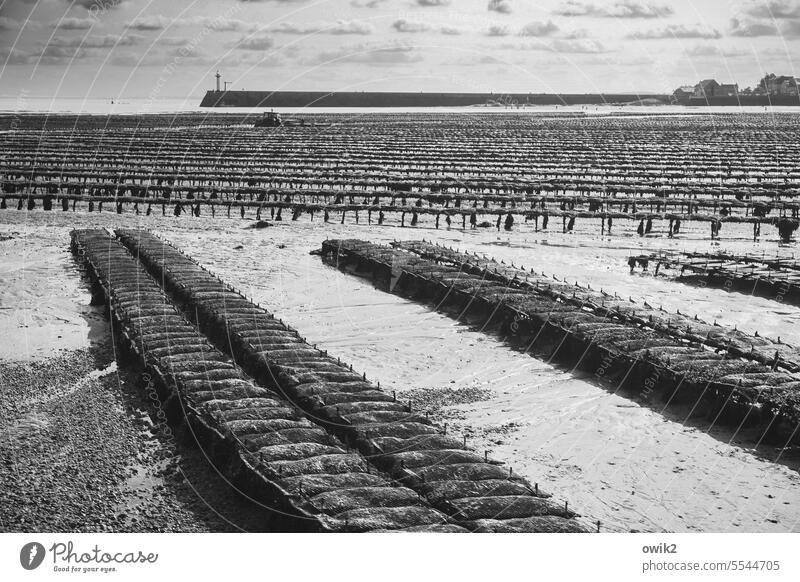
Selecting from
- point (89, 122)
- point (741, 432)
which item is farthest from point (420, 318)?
point (89, 122)

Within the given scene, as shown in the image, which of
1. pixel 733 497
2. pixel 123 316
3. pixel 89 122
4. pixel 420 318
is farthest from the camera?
pixel 89 122

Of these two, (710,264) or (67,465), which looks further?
(710,264)

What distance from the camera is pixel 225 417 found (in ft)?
57.9

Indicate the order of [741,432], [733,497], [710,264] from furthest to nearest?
[710,264] < [741,432] < [733,497]

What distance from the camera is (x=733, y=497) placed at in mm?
16297

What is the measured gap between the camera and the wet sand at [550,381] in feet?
53.6

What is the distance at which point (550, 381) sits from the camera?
74.4ft

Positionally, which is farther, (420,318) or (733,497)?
(420,318)

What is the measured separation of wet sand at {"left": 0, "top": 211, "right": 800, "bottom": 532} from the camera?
53.6 feet

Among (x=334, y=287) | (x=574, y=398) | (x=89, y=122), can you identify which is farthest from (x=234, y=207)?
(x=89, y=122)

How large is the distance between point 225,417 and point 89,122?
508 ft
